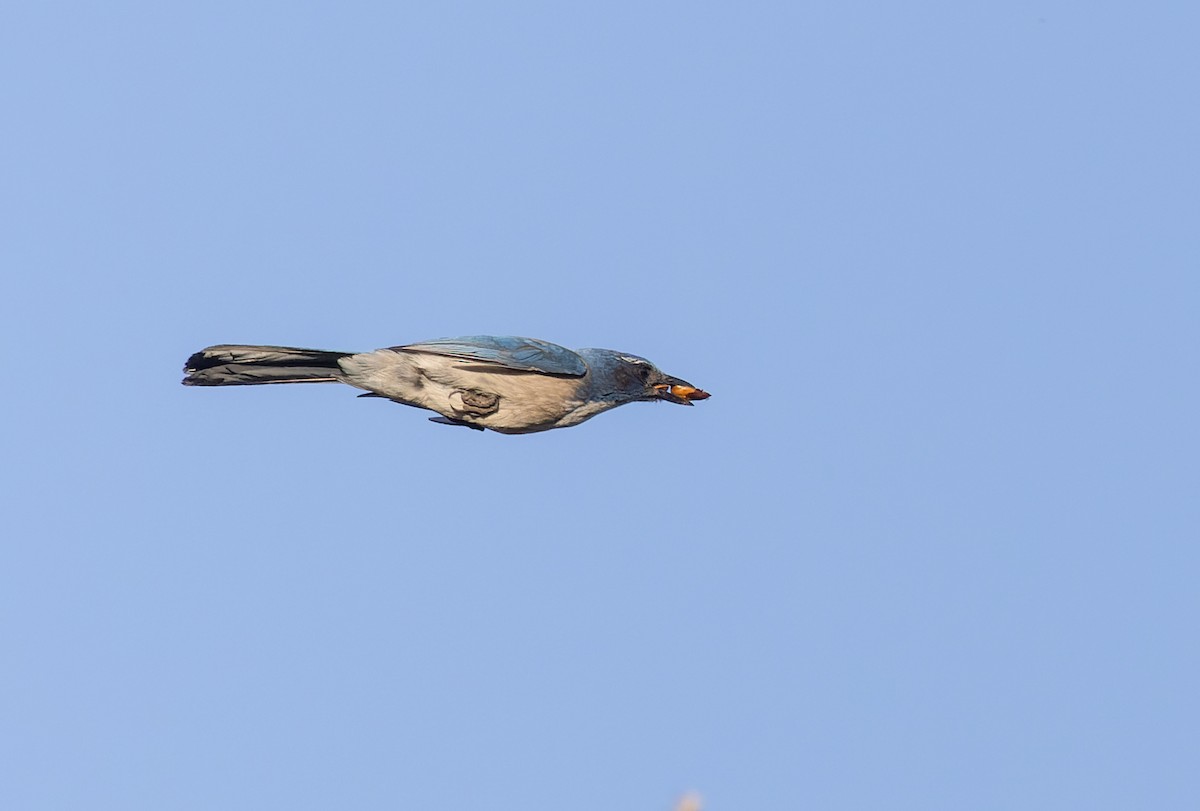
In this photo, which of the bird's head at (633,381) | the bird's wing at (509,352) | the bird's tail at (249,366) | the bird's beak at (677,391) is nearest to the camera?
the bird's tail at (249,366)

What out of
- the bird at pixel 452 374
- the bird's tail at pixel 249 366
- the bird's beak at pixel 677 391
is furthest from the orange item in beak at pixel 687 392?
the bird's tail at pixel 249 366

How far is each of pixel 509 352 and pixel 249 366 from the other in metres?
2.32

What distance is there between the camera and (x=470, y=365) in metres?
12.4

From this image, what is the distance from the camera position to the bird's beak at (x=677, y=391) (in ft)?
46.0

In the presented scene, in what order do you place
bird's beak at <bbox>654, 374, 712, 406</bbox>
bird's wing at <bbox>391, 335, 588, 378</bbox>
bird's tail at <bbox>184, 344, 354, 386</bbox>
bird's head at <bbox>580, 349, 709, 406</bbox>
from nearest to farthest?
bird's tail at <bbox>184, 344, 354, 386</bbox> < bird's wing at <bbox>391, 335, 588, 378</bbox> < bird's head at <bbox>580, 349, 709, 406</bbox> < bird's beak at <bbox>654, 374, 712, 406</bbox>

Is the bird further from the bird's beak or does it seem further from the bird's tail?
the bird's beak

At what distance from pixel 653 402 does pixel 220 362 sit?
4.37m

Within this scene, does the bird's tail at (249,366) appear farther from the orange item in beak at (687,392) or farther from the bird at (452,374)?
the orange item in beak at (687,392)

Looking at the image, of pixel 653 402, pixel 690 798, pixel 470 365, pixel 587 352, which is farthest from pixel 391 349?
pixel 690 798

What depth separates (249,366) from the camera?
12109mm

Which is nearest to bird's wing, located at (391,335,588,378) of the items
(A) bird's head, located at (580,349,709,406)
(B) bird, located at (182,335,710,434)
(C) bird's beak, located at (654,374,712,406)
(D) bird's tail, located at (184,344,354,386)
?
(B) bird, located at (182,335,710,434)

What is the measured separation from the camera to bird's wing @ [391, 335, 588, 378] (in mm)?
12406

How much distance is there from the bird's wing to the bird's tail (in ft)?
2.82

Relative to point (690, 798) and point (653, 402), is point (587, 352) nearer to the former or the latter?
point (653, 402)
